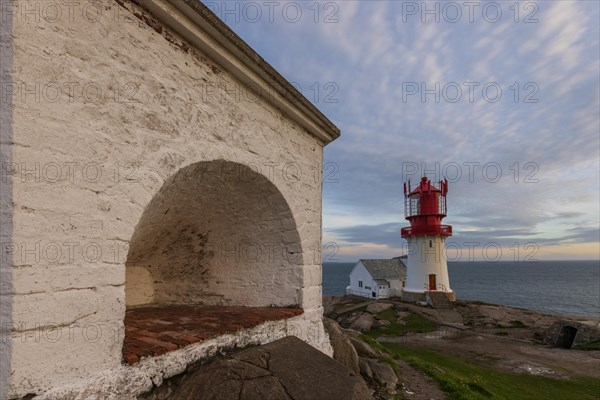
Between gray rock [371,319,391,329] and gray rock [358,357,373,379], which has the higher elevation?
gray rock [358,357,373,379]

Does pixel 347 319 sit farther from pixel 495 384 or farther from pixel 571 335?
pixel 495 384

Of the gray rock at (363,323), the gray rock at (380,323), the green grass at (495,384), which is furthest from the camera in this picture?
the gray rock at (380,323)

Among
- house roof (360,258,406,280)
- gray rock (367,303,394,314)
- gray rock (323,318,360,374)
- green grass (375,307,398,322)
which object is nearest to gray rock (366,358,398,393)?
gray rock (323,318,360,374)

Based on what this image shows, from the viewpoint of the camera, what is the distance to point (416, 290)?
23.8 m

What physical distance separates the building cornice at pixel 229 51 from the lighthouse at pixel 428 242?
67.8ft

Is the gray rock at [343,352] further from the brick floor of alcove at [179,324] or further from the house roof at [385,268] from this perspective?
the house roof at [385,268]

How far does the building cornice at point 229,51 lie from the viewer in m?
2.79

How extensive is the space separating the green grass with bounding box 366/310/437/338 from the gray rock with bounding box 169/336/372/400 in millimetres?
15184

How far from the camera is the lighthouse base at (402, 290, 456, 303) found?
76.0 ft

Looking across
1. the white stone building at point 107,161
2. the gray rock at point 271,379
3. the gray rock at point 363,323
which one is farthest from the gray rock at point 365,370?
the gray rock at point 363,323

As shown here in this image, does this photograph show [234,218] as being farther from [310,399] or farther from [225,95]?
[310,399]

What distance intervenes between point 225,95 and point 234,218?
1.71 metres

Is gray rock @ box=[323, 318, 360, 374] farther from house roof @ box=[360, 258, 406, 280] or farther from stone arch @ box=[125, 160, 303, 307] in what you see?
house roof @ box=[360, 258, 406, 280]

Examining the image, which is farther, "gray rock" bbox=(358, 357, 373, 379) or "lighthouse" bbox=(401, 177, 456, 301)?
"lighthouse" bbox=(401, 177, 456, 301)
